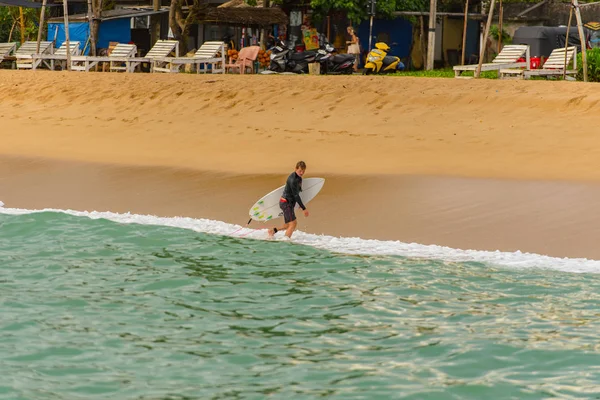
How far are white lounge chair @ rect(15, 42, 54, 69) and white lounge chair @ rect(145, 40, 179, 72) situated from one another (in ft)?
10.7

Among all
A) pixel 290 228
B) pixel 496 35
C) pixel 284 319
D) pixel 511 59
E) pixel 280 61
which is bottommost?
pixel 284 319

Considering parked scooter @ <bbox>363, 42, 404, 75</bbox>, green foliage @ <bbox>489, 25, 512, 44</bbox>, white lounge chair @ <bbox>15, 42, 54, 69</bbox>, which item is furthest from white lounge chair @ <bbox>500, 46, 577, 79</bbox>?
white lounge chair @ <bbox>15, 42, 54, 69</bbox>

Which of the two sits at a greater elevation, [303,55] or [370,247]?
[303,55]

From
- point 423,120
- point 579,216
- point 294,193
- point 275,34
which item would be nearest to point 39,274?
point 294,193

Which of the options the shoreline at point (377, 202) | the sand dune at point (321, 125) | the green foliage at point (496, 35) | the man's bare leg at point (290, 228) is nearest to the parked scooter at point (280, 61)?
the sand dune at point (321, 125)

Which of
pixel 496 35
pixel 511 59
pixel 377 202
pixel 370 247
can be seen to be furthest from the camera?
pixel 496 35

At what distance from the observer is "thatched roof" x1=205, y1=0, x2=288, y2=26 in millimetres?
29422

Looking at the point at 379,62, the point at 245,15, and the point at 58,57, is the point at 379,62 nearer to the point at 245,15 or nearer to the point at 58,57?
the point at 245,15

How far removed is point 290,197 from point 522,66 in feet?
44.9

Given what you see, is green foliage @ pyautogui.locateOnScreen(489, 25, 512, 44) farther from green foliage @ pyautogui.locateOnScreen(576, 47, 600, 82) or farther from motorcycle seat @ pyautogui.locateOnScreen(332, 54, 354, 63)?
green foliage @ pyautogui.locateOnScreen(576, 47, 600, 82)

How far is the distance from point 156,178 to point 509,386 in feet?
28.5

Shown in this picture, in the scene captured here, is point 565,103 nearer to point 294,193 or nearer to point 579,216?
point 579,216

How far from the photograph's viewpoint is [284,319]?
30.2 ft

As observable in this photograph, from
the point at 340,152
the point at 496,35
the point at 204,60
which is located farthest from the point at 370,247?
the point at 496,35
